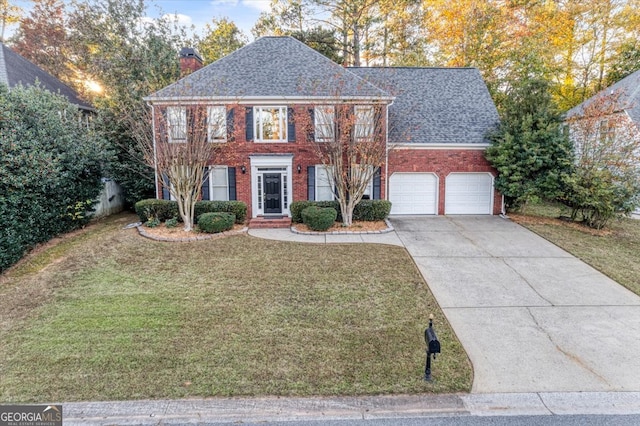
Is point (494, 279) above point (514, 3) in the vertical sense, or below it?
below

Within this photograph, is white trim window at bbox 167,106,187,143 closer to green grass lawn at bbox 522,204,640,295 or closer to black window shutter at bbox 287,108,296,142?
black window shutter at bbox 287,108,296,142

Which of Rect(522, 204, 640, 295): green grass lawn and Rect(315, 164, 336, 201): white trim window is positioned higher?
Rect(315, 164, 336, 201): white trim window

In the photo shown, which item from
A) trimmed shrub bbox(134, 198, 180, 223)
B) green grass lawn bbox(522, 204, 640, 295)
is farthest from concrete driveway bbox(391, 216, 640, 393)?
trimmed shrub bbox(134, 198, 180, 223)

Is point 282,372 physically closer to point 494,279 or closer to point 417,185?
point 494,279

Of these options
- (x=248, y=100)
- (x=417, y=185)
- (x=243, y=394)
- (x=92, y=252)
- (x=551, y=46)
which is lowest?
(x=243, y=394)

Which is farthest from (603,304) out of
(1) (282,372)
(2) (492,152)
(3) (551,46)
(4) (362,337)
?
(3) (551,46)

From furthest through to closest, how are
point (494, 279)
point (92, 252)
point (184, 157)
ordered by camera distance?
point (184, 157)
point (92, 252)
point (494, 279)

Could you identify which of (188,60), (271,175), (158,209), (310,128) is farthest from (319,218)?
(188,60)
